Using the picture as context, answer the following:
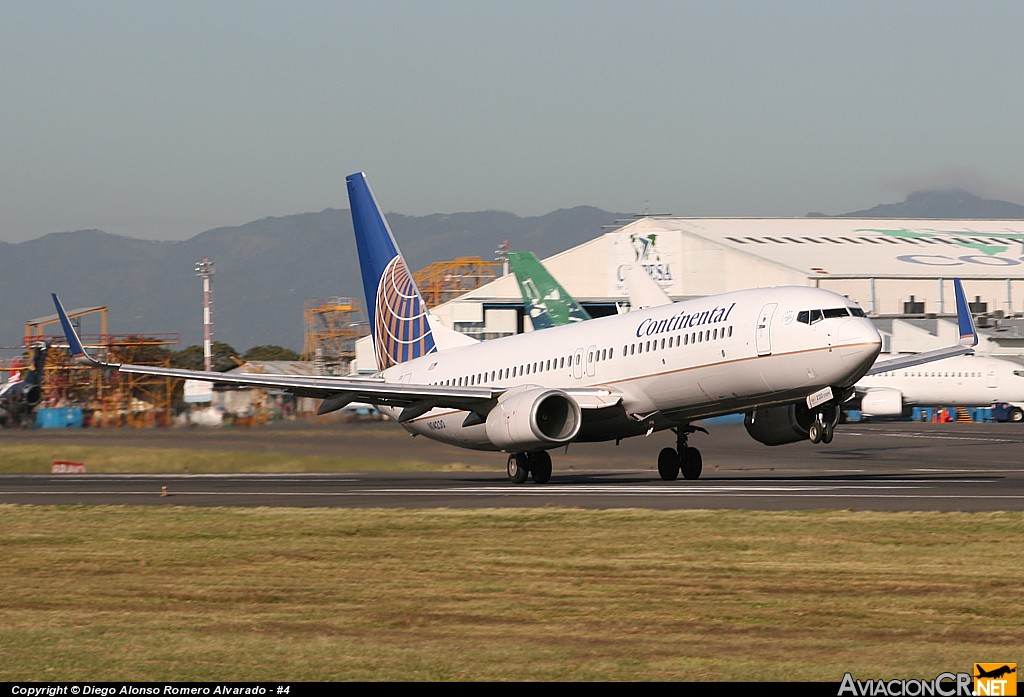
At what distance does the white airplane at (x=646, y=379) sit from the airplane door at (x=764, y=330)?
3cm

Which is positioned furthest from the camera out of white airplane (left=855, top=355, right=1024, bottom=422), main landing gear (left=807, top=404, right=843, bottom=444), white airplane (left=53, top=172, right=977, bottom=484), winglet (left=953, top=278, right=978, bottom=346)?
white airplane (left=855, top=355, right=1024, bottom=422)

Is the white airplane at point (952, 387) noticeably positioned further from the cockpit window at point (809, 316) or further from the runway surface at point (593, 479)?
the cockpit window at point (809, 316)

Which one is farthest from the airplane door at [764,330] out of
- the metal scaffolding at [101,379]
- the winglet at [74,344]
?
the metal scaffolding at [101,379]

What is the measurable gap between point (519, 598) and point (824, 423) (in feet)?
56.5

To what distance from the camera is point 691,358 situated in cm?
3105

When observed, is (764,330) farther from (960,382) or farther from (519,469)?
(960,382)

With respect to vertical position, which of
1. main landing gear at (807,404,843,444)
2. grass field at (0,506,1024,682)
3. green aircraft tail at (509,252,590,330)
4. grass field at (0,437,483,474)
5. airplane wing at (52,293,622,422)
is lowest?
grass field at (0,506,1024,682)

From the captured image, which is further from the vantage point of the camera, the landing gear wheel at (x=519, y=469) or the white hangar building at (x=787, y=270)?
the white hangar building at (x=787, y=270)

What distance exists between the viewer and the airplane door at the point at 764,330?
29561 mm

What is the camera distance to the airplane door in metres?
29.6

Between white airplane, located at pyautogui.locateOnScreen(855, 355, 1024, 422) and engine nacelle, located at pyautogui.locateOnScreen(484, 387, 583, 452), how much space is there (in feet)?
193

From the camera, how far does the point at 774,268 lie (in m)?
101

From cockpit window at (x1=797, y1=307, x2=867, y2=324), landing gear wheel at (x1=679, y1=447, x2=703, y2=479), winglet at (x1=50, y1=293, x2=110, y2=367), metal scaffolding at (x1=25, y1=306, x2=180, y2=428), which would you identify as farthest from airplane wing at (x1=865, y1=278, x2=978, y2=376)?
metal scaffolding at (x1=25, y1=306, x2=180, y2=428)

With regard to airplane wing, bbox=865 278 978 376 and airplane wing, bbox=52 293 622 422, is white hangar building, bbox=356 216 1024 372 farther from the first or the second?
airplane wing, bbox=52 293 622 422
